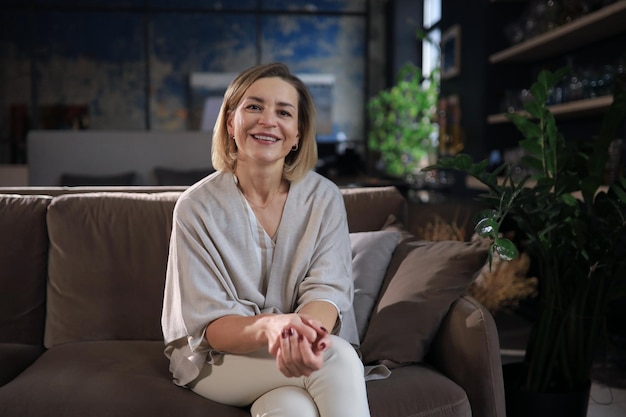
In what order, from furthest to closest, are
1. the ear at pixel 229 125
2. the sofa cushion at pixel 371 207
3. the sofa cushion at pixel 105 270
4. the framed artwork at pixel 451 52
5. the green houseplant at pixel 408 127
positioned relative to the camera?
the green houseplant at pixel 408 127
the framed artwork at pixel 451 52
the sofa cushion at pixel 371 207
the sofa cushion at pixel 105 270
the ear at pixel 229 125

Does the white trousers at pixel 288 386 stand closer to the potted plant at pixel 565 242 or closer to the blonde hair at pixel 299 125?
the blonde hair at pixel 299 125

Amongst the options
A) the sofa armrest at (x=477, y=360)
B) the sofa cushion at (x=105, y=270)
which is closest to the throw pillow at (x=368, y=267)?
the sofa armrest at (x=477, y=360)

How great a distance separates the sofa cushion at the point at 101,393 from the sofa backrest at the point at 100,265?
0.83ft

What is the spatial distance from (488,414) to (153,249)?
1092mm

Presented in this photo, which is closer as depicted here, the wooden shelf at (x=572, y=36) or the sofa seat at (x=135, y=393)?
the sofa seat at (x=135, y=393)

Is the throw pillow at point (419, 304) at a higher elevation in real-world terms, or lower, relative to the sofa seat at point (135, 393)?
higher

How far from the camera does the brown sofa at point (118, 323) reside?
1.69m

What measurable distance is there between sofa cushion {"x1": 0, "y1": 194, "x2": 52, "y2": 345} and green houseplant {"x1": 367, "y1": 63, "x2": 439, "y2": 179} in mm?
4873

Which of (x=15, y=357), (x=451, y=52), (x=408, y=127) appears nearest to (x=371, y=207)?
(x=15, y=357)

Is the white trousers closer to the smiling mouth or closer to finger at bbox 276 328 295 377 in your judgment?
finger at bbox 276 328 295 377

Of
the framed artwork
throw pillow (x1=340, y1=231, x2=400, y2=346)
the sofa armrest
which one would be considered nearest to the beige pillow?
throw pillow (x1=340, y1=231, x2=400, y2=346)

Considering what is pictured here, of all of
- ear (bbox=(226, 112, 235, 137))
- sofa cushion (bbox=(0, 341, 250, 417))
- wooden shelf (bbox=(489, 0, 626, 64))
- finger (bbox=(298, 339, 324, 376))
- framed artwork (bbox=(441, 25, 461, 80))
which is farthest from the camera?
framed artwork (bbox=(441, 25, 461, 80))

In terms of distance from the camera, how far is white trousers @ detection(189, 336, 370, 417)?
1486 mm

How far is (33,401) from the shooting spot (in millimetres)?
1654
